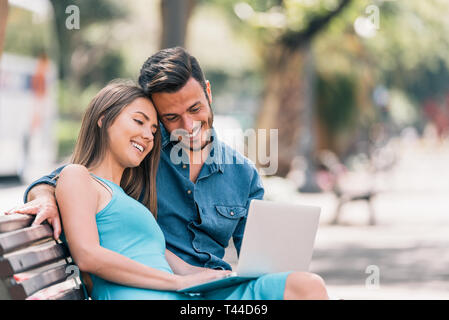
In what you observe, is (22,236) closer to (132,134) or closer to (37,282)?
(37,282)

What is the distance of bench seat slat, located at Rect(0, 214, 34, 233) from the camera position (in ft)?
9.40

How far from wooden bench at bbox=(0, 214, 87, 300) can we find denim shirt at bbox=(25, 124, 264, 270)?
0.66 metres

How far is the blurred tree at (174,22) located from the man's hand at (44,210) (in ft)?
17.3

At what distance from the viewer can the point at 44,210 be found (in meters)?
3.09

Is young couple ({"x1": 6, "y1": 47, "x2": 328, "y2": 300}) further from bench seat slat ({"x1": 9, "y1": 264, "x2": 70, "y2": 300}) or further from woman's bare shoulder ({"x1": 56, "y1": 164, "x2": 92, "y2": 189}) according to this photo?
bench seat slat ({"x1": 9, "y1": 264, "x2": 70, "y2": 300})

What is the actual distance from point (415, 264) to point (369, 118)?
16872 millimetres

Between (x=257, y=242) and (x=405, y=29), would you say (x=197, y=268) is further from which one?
(x=405, y=29)

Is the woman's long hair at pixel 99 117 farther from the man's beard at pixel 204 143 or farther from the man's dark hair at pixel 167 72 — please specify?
the man's beard at pixel 204 143

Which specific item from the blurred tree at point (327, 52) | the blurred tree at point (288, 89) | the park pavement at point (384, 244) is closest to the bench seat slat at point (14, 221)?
the park pavement at point (384, 244)

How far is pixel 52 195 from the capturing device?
320 cm

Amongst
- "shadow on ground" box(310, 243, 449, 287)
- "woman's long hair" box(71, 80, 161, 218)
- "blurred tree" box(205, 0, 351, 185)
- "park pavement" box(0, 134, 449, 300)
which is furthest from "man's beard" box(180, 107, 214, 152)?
"blurred tree" box(205, 0, 351, 185)

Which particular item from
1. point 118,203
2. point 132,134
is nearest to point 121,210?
point 118,203

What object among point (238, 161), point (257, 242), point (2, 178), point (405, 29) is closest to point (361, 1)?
point (405, 29)

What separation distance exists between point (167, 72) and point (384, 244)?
756cm
